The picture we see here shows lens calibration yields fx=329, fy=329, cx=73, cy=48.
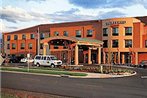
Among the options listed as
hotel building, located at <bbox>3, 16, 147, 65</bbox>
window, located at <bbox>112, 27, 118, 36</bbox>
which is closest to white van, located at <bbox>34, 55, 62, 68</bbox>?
hotel building, located at <bbox>3, 16, 147, 65</bbox>

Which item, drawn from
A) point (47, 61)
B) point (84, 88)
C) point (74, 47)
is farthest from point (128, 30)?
point (84, 88)

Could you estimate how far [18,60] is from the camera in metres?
70.2

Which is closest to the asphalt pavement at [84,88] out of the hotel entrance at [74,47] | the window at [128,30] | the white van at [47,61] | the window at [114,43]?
the white van at [47,61]

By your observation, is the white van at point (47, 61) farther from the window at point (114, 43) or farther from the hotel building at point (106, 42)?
the window at point (114, 43)

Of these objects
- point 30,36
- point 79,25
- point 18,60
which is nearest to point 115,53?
point 79,25

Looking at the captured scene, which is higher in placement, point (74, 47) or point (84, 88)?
point (74, 47)

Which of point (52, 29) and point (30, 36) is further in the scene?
point (30, 36)

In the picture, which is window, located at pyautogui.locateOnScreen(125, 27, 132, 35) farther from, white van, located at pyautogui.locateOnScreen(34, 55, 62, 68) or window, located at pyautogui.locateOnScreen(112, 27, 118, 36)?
white van, located at pyautogui.locateOnScreen(34, 55, 62, 68)

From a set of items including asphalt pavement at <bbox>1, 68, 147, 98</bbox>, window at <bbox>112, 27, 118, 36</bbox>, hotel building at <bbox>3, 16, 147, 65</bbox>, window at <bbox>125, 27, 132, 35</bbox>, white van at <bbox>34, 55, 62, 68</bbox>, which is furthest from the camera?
window at <bbox>112, 27, 118, 36</bbox>

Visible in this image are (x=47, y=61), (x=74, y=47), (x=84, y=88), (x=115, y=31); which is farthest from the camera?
(x=115, y=31)

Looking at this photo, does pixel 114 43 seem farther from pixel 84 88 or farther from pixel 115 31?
pixel 84 88

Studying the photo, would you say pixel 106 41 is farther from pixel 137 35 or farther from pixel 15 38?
pixel 15 38

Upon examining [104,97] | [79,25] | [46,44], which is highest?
[79,25]

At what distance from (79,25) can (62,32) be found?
474 centimetres
